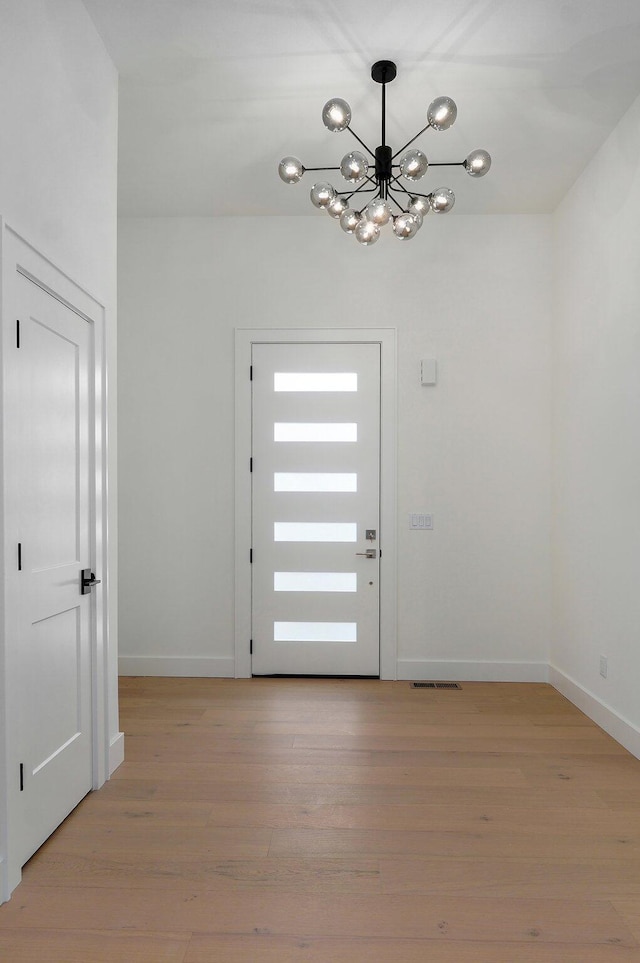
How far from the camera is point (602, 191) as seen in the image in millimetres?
3818

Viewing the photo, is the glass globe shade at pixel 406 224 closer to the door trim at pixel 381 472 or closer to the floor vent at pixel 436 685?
the door trim at pixel 381 472

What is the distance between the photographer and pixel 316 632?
4668 mm

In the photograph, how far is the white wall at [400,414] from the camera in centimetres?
467

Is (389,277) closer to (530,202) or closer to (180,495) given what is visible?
(530,202)

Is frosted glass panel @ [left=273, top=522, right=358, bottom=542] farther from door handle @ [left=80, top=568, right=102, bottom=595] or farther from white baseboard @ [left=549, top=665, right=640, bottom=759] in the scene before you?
door handle @ [left=80, top=568, right=102, bottom=595]

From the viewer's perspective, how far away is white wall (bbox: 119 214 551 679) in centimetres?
467

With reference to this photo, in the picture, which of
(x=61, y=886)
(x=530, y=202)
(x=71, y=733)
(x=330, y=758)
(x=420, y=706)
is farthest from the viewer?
(x=530, y=202)

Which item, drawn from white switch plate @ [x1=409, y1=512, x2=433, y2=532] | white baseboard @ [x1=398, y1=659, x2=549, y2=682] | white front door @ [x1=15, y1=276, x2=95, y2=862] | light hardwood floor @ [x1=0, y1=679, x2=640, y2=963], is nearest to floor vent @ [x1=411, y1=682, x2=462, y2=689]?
white baseboard @ [x1=398, y1=659, x2=549, y2=682]

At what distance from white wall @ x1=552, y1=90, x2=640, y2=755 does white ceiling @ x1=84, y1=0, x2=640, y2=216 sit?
0.38 metres

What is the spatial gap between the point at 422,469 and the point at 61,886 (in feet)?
10.7

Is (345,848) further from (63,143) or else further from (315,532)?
(63,143)

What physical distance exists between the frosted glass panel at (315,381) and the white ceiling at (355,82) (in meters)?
1.18

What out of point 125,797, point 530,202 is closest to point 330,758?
point 125,797

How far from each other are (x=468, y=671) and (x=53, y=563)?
3.12 meters
